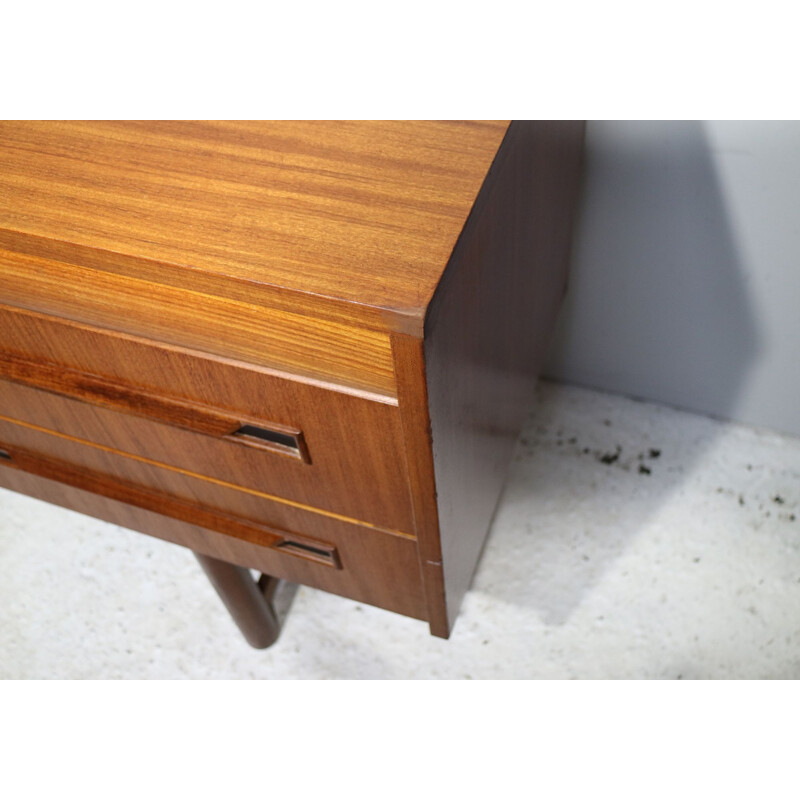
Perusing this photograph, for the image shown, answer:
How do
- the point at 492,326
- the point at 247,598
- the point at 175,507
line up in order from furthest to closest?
the point at 247,598, the point at 175,507, the point at 492,326

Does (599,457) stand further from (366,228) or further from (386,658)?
(366,228)

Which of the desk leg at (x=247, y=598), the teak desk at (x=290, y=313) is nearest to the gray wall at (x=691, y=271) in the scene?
the teak desk at (x=290, y=313)

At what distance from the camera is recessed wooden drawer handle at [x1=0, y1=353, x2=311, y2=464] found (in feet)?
1.50

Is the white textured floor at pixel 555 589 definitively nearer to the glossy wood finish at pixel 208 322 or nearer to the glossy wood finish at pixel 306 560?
the glossy wood finish at pixel 306 560

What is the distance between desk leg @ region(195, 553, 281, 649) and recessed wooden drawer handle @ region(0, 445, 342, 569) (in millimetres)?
135

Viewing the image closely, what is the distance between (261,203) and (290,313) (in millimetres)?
65

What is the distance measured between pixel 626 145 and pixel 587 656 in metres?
0.54

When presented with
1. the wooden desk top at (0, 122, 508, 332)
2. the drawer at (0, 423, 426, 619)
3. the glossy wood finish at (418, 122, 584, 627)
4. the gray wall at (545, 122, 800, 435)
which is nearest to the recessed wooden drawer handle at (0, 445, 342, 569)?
the drawer at (0, 423, 426, 619)

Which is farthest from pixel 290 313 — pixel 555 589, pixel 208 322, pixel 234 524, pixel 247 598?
pixel 555 589

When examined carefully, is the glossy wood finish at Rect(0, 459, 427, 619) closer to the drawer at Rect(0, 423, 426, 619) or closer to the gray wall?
the drawer at Rect(0, 423, 426, 619)

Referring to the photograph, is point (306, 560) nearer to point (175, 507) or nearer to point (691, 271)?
point (175, 507)

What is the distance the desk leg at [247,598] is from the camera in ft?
2.47

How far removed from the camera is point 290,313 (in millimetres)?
379
